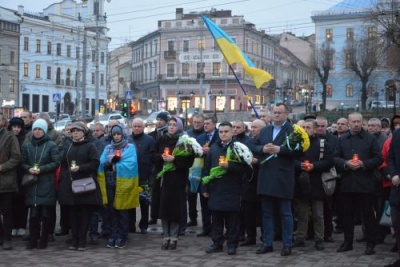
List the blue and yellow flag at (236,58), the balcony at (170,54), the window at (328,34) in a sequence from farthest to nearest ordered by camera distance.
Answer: the balcony at (170,54) → the window at (328,34) → the blue and yellow flag at (236,58)

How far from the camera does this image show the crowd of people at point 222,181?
896 cm

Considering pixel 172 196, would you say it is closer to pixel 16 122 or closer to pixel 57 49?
pixel 16 122

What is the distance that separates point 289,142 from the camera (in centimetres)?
872

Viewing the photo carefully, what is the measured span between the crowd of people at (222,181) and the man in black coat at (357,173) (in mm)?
14

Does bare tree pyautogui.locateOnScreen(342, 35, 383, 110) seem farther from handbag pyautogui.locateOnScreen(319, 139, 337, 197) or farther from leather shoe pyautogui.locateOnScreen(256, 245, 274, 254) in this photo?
leather shoe pyautogui.locateOnScreen(256, 245, 274, 254)

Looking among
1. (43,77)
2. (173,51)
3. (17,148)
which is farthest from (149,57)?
(17,148)

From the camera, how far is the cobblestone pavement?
333 inches

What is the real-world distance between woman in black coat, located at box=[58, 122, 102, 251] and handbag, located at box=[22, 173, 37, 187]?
40cm

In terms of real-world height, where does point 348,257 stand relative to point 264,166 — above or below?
below

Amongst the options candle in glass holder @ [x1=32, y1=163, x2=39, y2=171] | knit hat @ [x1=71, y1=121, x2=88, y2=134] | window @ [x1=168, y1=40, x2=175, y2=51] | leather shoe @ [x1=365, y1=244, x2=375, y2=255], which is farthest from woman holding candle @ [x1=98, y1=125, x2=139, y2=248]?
window @ [x1=168, y1=40, x2=175, y2=51]

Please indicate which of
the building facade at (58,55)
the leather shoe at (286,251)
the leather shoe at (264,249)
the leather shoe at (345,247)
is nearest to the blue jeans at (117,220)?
the leather shoe at (264,249)

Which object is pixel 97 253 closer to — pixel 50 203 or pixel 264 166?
pixel 50 203

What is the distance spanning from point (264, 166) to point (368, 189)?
1498 mm

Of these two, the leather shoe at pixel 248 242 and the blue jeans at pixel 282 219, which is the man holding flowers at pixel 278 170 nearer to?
the blue jeans at pixel 282 219
